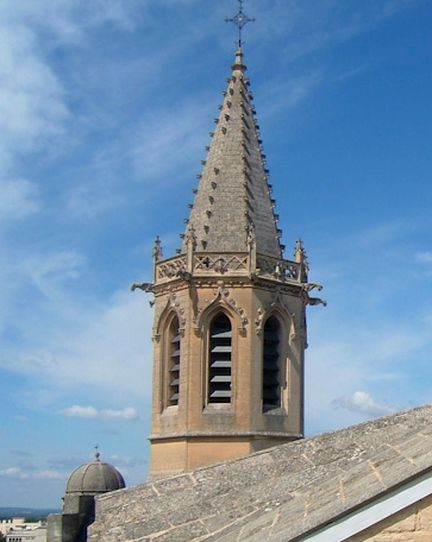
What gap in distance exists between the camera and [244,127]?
2233 centimetres

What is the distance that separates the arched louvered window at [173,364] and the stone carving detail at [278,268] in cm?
231

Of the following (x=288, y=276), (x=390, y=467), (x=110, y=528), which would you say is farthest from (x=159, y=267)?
(x=390, y=467)

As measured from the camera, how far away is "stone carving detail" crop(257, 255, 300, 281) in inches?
787

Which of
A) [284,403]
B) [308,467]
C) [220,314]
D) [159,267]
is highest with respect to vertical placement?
[159,267]

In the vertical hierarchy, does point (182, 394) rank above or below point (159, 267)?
below

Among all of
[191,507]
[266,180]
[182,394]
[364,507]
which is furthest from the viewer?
[266,180]

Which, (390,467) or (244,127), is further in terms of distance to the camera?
(244,127)

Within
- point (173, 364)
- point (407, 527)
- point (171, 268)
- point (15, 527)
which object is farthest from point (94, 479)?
point (15, 527)

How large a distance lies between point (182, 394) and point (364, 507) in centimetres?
1604

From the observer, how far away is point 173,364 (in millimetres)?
20094

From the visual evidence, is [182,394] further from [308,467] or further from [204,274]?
[308,467]

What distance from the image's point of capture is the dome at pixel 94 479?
19188mm

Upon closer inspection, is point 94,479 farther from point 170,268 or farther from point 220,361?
point 170,268

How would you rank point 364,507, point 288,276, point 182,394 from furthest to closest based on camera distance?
point 288,276
point 182,394
point 364,507
